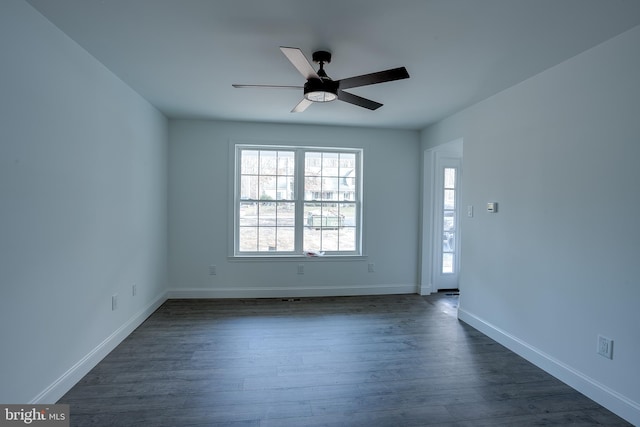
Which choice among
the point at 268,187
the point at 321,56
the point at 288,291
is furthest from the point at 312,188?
the point at 321,56

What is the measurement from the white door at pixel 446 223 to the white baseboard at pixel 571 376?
5.10 ft

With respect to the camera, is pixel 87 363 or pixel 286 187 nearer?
pixel 87 363

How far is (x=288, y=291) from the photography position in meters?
4.41

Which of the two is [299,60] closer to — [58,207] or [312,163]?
[58,207]

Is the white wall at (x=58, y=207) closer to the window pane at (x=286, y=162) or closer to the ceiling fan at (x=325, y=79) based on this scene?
the ceiling fan at (x=325, y=79)

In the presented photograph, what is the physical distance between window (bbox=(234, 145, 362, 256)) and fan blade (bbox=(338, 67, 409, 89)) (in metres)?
2.37

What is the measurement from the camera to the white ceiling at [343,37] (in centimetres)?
178

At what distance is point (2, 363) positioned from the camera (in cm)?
163

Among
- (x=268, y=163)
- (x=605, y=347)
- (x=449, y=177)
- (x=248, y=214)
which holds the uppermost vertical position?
(x=268, y=163)

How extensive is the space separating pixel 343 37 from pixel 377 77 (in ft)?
1.20

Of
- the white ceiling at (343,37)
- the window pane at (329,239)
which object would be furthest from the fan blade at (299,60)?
the window pane at (329,239)

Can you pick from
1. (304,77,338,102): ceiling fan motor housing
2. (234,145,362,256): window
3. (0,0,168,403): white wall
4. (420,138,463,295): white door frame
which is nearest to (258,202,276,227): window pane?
(234,145,362,256): window

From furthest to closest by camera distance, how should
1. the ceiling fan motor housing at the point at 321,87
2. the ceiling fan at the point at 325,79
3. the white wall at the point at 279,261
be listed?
the white wall at the point at 279,261 → the ceiling fan motor housing at the point at 321,87 → the ceiling fan at the point at 325,79

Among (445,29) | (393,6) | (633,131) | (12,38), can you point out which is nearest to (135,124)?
(12,38)
